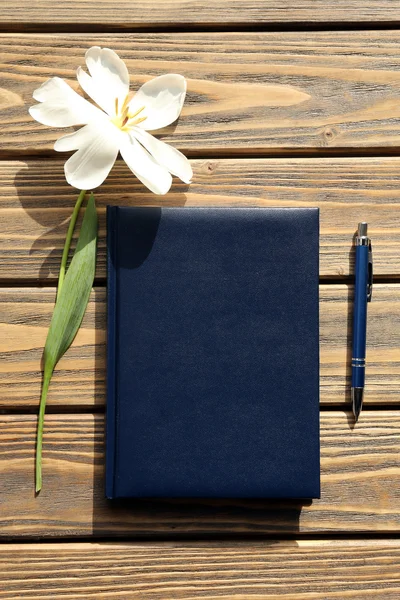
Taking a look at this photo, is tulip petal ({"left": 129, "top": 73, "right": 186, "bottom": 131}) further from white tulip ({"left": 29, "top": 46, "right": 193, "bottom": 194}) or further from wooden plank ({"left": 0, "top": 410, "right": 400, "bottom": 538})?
wooden plank ({"left": 0, "top": 410, "right": 400, "bottom": 538})

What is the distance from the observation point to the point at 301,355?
0.58 m

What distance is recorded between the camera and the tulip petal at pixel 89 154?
1.87 ft

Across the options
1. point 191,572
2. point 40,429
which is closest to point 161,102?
point 40,429

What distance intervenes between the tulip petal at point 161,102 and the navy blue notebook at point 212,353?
0.08 meters

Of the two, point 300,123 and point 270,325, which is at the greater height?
point 300,123

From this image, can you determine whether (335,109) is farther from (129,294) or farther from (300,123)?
(129,294)

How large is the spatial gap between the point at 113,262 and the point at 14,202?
0.12 metres

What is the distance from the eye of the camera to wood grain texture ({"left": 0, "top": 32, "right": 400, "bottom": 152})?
615 millimetres

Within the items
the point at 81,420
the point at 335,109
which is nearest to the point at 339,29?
the point at 335,109

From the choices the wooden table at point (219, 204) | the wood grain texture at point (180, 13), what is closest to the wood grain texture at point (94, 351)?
the wooden table at point (219, 204)

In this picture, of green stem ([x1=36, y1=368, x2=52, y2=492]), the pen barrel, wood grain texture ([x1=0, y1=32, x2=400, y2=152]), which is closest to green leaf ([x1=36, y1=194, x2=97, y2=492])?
green stem ([x1=36, y1=368, x2=52, y2=492])

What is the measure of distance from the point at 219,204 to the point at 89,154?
131 millimetres

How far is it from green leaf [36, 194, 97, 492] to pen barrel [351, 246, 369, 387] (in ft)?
0.82

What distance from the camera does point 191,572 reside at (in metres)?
0.59
